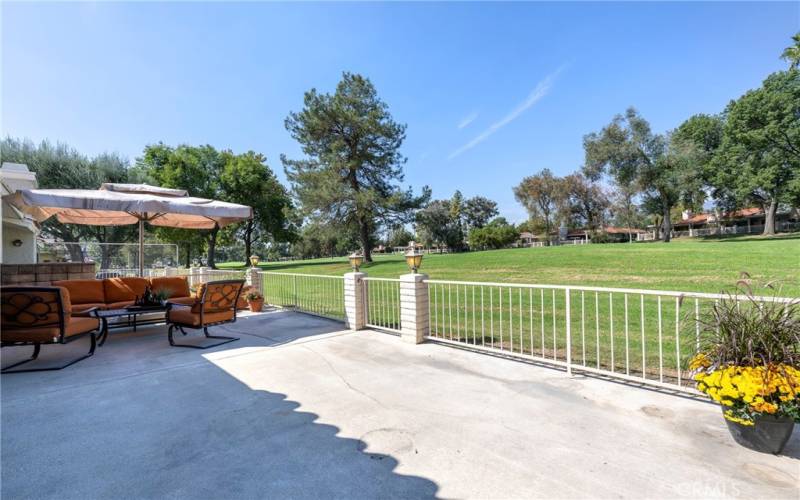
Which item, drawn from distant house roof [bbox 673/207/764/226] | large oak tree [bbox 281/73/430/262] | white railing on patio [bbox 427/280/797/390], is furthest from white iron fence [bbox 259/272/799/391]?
distant house roof [bbox 673/207/764/226]

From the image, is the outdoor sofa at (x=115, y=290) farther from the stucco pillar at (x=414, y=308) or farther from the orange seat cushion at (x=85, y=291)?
the stucco pillar at (x=414, y=308)

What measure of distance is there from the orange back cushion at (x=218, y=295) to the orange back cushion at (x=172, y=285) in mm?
1993

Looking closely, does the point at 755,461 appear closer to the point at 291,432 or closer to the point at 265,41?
the point at 291,432

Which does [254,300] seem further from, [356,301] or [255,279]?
[356,301]

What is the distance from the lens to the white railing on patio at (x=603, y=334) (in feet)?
10.3

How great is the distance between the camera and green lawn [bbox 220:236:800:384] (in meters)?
4.06

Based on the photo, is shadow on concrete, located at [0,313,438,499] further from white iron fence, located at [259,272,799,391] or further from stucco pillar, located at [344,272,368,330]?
stucco pillar, located at [344,272,368,330]

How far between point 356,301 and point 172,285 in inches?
146

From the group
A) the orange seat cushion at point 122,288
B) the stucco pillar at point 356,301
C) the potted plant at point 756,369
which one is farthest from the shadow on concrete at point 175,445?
the orange seat cushion at point 122,288

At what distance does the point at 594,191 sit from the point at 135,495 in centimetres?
5267

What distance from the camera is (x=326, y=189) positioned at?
2058cm

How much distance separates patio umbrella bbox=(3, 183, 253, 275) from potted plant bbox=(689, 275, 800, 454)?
6.47m

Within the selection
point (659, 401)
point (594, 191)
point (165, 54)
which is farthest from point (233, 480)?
point (594, 191)

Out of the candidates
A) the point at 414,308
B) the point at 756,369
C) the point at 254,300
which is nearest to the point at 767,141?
the point at 414,308
